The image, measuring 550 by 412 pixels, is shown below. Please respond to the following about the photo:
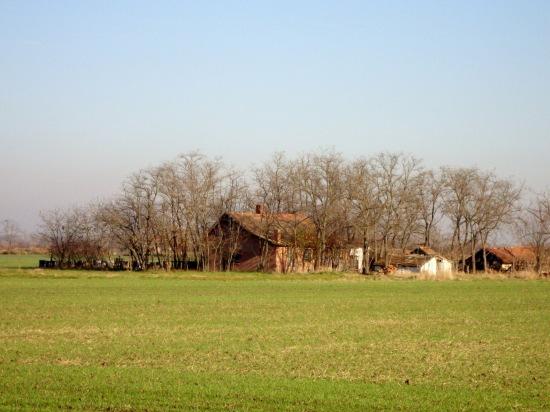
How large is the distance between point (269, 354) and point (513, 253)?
88282mm

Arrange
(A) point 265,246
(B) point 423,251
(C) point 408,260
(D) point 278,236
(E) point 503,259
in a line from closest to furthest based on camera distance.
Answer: (A) point 265,246 < (D) point 278,236 < (C) point 408,260 < (B) point 423,251 < (E) point 503,259


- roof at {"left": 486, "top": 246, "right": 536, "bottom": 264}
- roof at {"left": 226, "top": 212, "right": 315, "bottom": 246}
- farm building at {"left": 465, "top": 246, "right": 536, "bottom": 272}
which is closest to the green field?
roof at {"left": 226, "top": 212, "right": 315, "bottom": 246}

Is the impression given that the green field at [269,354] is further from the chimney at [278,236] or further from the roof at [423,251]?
the roof at [423,251]

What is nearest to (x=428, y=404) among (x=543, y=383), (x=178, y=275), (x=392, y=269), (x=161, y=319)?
(x=543, y=383)

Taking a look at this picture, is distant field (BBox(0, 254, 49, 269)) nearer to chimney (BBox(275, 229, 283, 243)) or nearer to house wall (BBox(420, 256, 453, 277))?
chimney (BBox(275, 229, 283, 243))

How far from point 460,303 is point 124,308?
16.8m

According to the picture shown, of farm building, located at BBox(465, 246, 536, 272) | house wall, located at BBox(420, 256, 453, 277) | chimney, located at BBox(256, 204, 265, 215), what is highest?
chimney, located at BBox(256, 204, 265, 215)

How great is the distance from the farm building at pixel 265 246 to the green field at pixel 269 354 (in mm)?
40361

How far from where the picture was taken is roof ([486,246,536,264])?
323 feet

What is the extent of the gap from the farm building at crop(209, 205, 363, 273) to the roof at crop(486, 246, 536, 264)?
83.9 ft

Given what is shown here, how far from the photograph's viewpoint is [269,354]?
63.8 feet

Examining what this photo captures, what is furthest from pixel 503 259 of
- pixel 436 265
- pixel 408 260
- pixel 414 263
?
pixel 414 263

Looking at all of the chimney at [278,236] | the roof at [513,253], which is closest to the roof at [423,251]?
the roof at [513,253]

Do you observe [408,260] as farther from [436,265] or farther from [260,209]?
[260,209]
